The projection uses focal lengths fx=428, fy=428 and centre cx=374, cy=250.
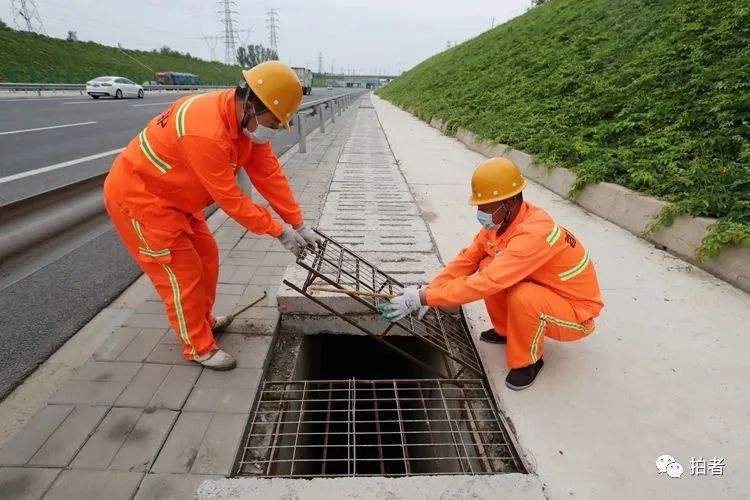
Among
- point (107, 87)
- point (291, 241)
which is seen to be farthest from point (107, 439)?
point (107, 87)

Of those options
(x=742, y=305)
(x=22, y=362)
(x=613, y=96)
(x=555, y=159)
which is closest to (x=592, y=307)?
(x=742, y=305)

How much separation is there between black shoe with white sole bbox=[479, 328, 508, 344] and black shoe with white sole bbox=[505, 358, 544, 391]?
38cm

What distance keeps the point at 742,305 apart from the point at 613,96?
4212 millimetres

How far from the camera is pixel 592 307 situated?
243 cm

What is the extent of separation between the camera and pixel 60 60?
3008 centimetres

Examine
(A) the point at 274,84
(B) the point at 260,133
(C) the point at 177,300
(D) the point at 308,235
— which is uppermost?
(A) the point at 274,84

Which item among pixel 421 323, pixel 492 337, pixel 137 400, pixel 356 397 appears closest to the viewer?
pixel 137 400

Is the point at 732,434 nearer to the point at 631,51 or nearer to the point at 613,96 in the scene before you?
the point at 613,96

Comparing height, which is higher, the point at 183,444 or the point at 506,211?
the point at 506,211

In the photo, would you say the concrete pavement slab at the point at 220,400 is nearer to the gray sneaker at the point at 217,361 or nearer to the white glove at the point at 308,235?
the gray sneaker at the point at 217,361

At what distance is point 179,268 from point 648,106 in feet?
19.8

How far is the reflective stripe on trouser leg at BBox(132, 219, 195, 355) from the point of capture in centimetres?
233

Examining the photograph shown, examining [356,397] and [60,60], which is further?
[60,60]

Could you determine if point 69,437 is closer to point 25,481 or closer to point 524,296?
point 25,481
